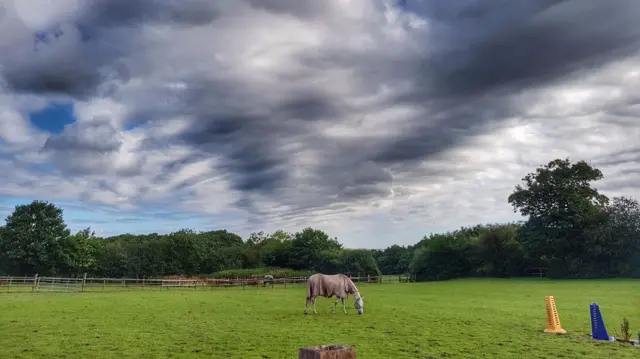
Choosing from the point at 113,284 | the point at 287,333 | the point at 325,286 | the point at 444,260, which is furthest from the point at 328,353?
the point at 444,260

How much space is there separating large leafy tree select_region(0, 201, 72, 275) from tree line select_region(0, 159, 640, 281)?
0.11m

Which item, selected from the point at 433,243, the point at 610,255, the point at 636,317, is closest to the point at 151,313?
the point at 636,317

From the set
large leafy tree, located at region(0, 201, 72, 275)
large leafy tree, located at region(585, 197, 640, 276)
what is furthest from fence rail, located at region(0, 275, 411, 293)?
large leafy tree, located at region(585, 197, 640, 276)

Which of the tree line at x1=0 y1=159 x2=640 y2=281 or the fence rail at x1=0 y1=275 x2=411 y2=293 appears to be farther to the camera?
the tree line at x1=0 y1=159 x2=640 y2=281

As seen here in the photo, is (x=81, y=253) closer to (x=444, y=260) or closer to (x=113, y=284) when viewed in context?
(x=113, y=284)

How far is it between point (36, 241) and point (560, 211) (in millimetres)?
59994

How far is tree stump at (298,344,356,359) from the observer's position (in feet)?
8.34

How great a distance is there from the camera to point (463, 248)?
55.8 meters

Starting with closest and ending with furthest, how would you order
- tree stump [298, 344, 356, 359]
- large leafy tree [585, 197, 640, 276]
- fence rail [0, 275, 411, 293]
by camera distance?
tree stump [298, 344, 356, 359] → fence rail [0, 275, 411, 293] → large leafy tree [585, 197, 640, 276]

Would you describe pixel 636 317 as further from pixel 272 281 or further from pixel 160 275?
pixel 160 275

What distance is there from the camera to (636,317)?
16844mm

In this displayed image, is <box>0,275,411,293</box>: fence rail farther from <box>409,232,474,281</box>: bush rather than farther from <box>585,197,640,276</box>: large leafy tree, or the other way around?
<box>585,197,640,276</box>: large leafy tree

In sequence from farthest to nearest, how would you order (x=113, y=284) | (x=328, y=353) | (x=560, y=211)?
(x=560, y=211), (x=113, y=284), (x=328, y=353)

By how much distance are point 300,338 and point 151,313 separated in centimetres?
874
